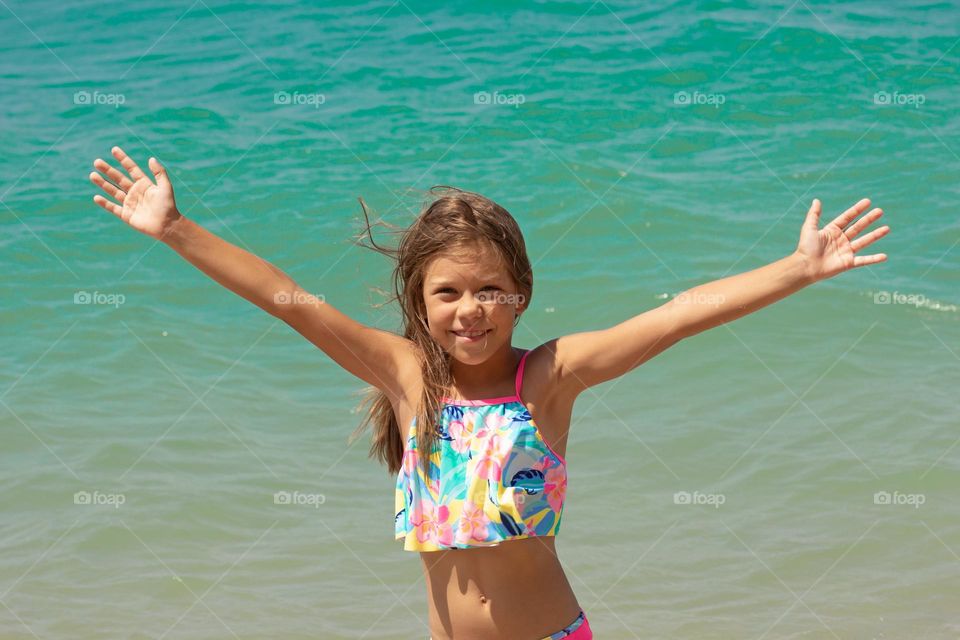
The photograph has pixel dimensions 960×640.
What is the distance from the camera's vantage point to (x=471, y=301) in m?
2.99

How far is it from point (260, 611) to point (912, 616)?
8.66ft

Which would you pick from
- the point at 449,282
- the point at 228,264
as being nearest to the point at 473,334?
the point at 449,282

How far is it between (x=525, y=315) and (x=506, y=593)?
522cm

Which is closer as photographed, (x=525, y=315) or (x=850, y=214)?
(x=850, y=214)

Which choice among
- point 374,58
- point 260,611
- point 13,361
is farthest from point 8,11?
point 260,611

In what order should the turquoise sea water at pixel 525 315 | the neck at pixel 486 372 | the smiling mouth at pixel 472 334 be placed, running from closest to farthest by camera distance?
the smiling mouth at pixel 472 334 → the neck at pixel 486 372 → the turquoise sea water at pixel 525 315

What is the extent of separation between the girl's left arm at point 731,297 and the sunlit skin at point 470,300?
20 cm

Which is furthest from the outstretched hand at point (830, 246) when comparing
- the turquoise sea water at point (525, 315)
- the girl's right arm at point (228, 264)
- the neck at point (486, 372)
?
the turquoise sea water at point (525, 315)

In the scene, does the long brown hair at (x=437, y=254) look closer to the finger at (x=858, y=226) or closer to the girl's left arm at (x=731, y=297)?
the girl's left arm at (x=731, y=297)

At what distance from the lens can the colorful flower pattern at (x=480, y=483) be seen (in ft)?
A: 9.64

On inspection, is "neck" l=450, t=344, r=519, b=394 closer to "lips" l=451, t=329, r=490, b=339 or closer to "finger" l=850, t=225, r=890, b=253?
"lips" l=451, t=329, r=490, b=339

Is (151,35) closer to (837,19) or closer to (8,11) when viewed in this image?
(8,11)

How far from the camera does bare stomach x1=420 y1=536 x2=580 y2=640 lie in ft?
9.86

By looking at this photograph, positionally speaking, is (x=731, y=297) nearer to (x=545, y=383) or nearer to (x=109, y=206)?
→ (x=545, y=383)
